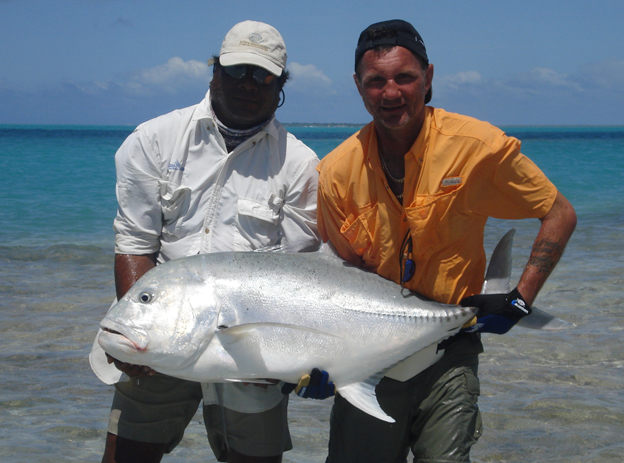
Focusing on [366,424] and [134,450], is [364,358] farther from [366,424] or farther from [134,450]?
[134,450]

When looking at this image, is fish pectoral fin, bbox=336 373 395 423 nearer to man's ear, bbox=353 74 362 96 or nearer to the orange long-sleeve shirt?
the orange long-sleeve shirt

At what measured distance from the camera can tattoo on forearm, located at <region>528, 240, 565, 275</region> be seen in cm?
293

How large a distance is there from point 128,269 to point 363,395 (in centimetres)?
134

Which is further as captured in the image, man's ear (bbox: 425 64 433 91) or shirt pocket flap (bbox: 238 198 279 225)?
shirt pocket flap (bbox: 238 198 279 225)

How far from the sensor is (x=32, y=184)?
20719mm

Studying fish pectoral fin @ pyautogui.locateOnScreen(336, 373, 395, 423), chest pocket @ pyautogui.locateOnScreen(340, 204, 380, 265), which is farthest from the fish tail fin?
fish pectoral fin @ pyautogui.locateOnScreen(336, 373, 395, 423)

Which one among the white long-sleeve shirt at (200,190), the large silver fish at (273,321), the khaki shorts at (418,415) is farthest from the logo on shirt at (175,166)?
the khaki shorts at (418,415)

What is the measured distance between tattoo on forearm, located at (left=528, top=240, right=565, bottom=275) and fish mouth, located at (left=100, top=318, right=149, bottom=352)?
179cm

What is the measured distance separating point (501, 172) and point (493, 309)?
0.62 m

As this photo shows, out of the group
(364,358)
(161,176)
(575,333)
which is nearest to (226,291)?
(364,358)

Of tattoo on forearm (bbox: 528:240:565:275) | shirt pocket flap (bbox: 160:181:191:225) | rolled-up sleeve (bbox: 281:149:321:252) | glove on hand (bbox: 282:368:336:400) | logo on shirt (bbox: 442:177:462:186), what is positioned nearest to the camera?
glove on hand (bbox: 282:368:336:400)

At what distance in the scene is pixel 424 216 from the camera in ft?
9.39

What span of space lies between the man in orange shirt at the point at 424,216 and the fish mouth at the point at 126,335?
1.08 m

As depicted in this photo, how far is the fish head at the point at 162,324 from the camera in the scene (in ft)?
8.23
